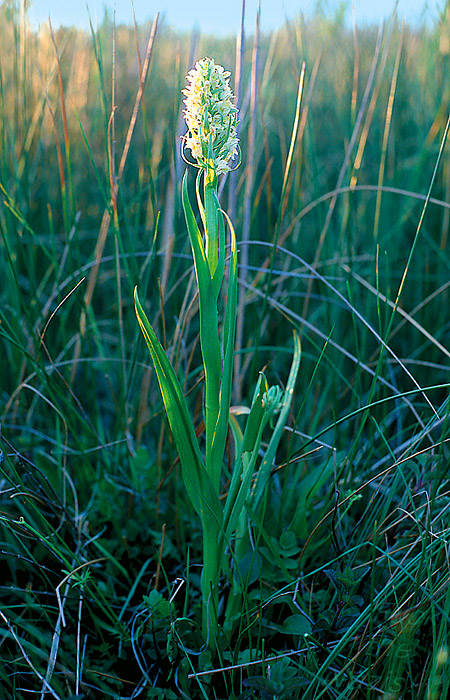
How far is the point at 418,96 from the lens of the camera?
232 cm

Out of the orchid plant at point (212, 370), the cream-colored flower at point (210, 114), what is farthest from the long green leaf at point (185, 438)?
the cream-colored flower at point (210, 114)

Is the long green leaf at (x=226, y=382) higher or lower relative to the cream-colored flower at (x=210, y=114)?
lower

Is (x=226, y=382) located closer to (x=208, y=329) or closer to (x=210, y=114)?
(x=208, y=329)

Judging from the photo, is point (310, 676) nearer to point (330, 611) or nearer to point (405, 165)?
point (330, 611)

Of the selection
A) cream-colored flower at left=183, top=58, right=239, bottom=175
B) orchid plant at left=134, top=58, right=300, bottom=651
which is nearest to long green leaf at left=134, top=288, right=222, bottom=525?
orchid plant at left=134, top=58, right=300, bottom=651

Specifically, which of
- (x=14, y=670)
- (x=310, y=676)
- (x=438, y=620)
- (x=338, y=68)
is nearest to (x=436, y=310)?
(x=438, y=620)

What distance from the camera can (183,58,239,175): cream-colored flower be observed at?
656 millimetres

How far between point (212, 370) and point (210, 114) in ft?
1.05

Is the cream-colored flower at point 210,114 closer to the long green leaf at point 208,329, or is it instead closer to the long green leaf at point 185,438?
the long green leaf at point 208,329

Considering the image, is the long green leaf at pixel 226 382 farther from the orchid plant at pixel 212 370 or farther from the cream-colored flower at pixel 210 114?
the cream-colored flower at pixel 210 114

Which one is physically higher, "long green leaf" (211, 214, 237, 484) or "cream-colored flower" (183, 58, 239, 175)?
"cream-colored flower" (183, 58, 239, 175)

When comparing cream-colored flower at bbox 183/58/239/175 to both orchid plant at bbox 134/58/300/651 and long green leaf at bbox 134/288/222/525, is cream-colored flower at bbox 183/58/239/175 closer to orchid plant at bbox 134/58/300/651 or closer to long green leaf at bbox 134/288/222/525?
orchid plant at bbox 134/58/300/651

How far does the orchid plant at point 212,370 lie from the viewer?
0.67 m

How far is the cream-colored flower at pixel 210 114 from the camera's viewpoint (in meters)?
0.66
